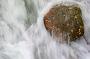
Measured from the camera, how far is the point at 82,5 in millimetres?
5023

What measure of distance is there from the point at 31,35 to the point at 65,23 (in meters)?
0.77

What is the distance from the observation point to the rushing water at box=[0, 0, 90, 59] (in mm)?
4500

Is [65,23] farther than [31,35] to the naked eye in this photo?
No

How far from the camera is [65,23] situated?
4516mm

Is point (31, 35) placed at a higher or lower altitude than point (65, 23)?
lower

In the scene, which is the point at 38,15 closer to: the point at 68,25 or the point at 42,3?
the point at 42,3

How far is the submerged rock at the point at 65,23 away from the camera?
4.48m

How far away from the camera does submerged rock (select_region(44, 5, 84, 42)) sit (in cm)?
448

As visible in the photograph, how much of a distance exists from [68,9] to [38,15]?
0.80 metres

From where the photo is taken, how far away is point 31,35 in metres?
4.82

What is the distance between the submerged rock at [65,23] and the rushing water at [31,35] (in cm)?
15

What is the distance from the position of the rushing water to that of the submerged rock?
149 millimetres

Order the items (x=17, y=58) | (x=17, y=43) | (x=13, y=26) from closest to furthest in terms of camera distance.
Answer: (x=17, y=58) < (x=17, y=43) < (x=13, y=26)

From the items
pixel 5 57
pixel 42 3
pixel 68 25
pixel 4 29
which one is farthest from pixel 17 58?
pixel 42 3
